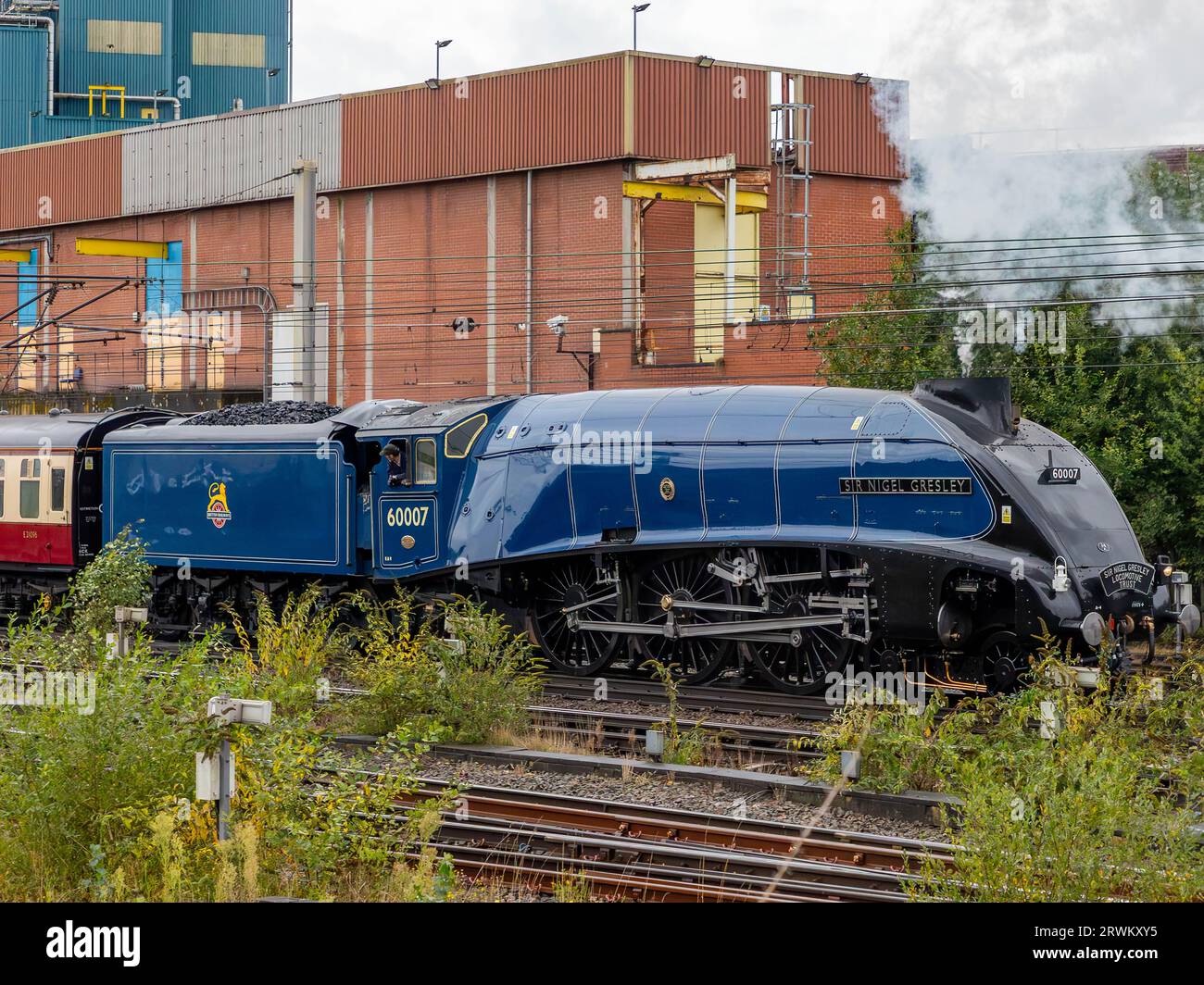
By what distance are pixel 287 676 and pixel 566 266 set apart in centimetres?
2228

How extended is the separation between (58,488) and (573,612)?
30.1ft

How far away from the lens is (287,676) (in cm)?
1410

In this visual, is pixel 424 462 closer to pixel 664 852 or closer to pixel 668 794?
pixel 668 794

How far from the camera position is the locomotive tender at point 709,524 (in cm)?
1378

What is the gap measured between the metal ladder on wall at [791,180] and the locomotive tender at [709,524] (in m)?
18.0

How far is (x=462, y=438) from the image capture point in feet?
58.5

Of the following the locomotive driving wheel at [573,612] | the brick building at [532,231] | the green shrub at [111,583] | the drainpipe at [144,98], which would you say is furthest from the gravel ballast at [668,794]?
the drainpipe at [144,98]

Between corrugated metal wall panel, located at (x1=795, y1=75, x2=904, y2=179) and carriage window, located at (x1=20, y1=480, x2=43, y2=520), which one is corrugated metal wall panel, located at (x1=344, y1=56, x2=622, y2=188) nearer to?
corrugated metal wall panel, located at (x1=795, y1=75, x2=904, y2=179)

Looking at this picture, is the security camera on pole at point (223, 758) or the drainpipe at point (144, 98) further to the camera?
the drainpipe at point (144, 98)

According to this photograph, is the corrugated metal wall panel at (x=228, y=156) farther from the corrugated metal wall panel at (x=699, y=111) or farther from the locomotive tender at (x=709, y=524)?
the locomotive tender at (x=709, y=524)
